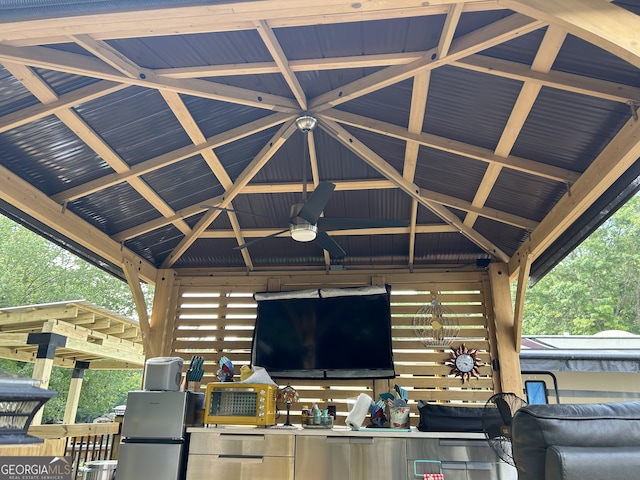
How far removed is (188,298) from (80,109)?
3.18 meters

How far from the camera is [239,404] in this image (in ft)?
13.4

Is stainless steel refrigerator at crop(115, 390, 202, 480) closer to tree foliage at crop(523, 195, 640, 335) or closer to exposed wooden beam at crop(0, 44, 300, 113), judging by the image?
exposed wooden beam at crop(0, 44, 300, 113)

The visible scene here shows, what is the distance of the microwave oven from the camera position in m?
3.99

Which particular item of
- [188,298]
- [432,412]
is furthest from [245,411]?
[188,298]

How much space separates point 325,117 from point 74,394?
8359 millimetres

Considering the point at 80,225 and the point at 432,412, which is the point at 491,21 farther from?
the point at 80,225

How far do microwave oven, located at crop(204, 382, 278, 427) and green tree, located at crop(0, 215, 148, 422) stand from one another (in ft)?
37.0

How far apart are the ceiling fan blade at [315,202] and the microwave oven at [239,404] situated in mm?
1799

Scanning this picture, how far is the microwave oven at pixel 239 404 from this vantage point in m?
3.99

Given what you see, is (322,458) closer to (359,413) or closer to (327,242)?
(359,413)

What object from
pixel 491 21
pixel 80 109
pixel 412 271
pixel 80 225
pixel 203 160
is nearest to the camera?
pixel 491 21

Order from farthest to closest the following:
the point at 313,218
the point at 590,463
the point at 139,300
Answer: the point at 139,300 < the point at 313,218 < the point at 590,463

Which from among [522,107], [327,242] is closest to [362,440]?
[327,242]

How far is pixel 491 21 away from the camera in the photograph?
93.6 inches
